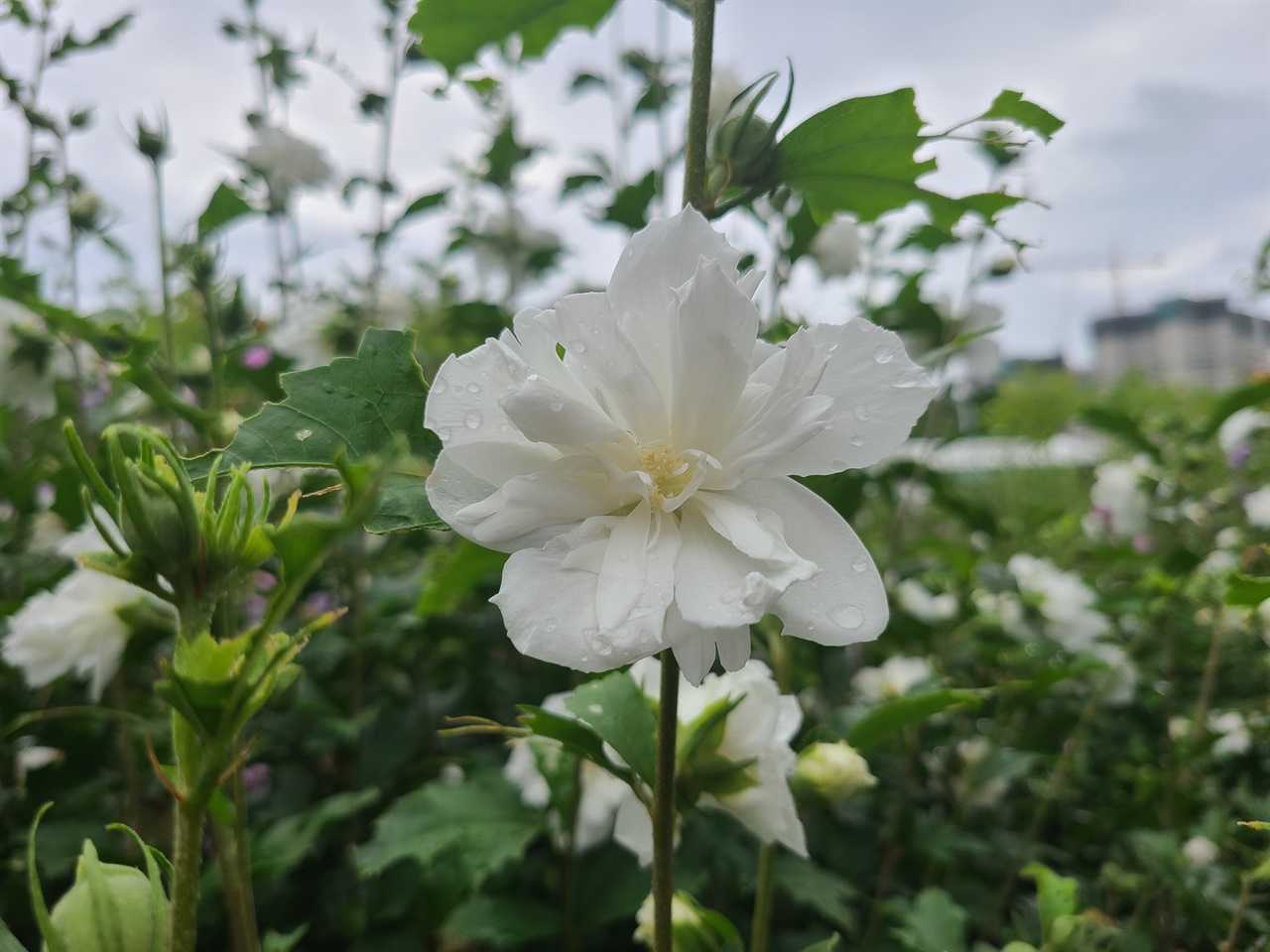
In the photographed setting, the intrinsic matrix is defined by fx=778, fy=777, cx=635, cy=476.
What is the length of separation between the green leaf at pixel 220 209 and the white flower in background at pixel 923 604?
1.43 meters

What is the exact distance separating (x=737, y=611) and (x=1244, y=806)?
1.11 meters

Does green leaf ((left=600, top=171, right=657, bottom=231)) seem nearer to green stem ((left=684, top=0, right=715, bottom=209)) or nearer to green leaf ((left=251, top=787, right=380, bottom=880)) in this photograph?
green stem ((left=684, top=0, right=715, bottom=209))

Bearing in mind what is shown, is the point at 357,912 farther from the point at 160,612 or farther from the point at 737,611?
the point at 737,611

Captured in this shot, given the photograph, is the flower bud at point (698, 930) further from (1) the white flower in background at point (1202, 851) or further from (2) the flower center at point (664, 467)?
(1) the white flower in background at point (1202, 851)

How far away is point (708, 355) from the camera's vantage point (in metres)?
0.47

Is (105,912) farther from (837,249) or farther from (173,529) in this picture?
(837,249)

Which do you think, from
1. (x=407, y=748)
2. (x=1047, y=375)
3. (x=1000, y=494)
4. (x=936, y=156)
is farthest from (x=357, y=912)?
(x=1047, y=375)

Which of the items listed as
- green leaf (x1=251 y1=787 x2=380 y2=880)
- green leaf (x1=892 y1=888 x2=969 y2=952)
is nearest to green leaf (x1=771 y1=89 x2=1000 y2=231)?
green leaf (x1=892 y1=888 x2=969 y2=952)

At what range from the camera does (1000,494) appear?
4.31 metres

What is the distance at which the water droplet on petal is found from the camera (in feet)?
1.51

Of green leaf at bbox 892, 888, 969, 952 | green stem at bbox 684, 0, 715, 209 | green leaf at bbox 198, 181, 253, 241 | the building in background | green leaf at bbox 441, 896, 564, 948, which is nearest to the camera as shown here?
green stem at bbox 684, 0, 715, 209

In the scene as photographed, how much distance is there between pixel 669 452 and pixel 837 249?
4.23 feet

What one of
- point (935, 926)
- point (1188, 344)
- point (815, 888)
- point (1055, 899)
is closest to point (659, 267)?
point (1055, 899)

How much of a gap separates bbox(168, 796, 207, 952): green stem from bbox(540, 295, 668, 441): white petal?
325mm
